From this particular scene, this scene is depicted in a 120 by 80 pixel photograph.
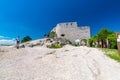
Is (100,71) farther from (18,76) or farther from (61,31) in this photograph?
(61,31)

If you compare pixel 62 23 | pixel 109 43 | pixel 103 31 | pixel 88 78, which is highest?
pixel 62 23

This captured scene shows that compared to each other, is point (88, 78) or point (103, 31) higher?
point (103, 31)

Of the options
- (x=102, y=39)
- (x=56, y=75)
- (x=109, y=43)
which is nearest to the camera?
(x=56, y=75)

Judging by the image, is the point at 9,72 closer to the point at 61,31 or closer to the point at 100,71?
the point at 100,71

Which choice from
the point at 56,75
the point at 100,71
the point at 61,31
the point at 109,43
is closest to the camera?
the point at 56,75

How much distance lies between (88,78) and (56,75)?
1587 millimetres

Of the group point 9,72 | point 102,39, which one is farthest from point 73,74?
point 102,39

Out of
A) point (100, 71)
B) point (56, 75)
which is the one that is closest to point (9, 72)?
point (56, 75)

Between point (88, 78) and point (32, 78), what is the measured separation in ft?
8.71

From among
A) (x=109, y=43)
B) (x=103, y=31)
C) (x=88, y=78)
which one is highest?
(x=103, y=31)

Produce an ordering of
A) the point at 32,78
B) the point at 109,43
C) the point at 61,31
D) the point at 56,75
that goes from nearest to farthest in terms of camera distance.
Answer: the point at 32,78 → the point at 56,75 → the point at 109,43 → the point at 61,31

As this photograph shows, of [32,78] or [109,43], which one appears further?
[109,43]

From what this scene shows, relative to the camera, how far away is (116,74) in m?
7.88

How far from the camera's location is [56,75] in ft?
25.1
